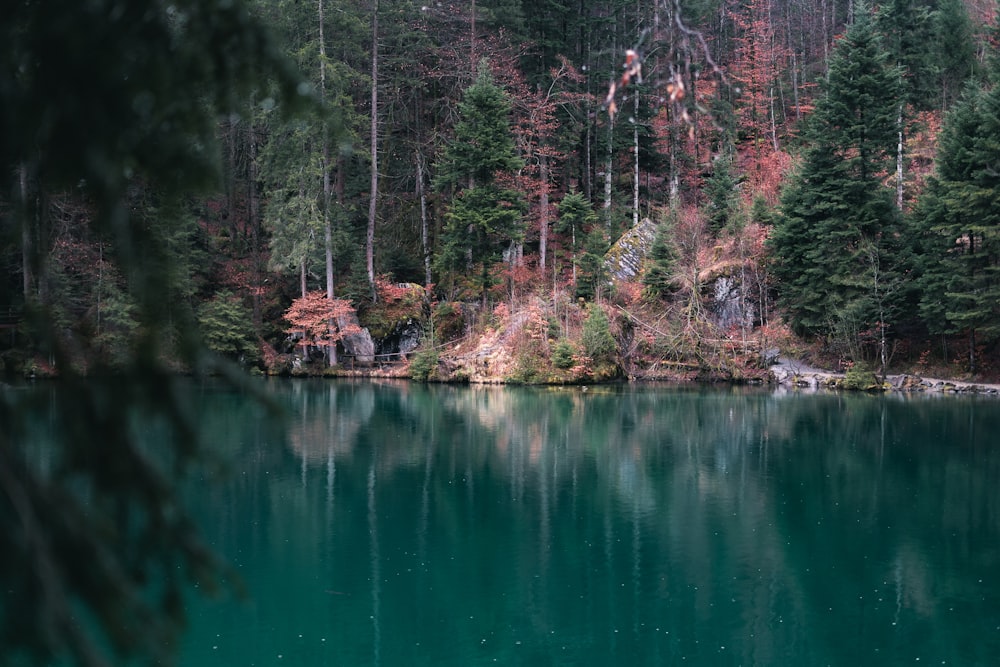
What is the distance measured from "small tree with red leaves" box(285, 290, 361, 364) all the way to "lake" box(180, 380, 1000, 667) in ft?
30.4

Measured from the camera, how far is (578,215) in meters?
31.2

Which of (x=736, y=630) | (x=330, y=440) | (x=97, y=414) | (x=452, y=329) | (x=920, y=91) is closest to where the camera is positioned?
(x=97, y=414)

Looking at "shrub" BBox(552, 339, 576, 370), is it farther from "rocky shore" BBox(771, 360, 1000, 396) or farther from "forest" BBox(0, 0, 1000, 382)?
"rocky shore" BBox(771, 360, 1000, 396)

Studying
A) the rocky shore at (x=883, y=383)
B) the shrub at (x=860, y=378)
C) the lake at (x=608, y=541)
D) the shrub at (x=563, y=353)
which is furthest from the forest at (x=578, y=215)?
the lake at (x=608, y=541)

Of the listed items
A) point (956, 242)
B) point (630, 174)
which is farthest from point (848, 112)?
point (630, 174)

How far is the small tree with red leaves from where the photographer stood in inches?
1163

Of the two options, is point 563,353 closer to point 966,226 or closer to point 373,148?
point 373,148

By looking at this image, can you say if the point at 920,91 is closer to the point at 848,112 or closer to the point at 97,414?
the point at 848,112

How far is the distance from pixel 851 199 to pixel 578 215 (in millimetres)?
9536

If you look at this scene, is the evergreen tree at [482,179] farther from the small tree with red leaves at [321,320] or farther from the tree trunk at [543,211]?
the small tree with red leaves at [321,320]

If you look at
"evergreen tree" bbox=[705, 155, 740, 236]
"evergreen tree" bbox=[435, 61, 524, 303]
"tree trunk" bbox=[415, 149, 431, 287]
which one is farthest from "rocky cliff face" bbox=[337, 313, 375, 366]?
"evergreen tree" bbox=[705, 155, 740, 236]

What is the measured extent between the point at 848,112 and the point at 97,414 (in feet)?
96.5

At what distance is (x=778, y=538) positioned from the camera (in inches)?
444

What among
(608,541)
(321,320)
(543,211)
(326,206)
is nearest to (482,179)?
(543,211)
